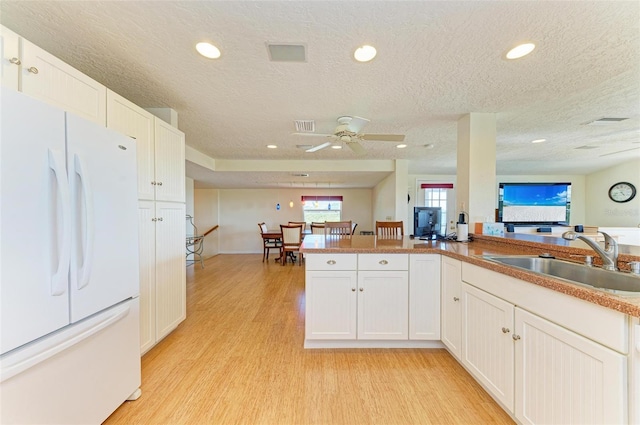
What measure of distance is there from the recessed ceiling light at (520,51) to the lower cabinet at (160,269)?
2.91 metres

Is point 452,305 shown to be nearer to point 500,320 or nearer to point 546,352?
point 500,320

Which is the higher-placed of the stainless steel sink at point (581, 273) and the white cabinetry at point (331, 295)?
the stainless steel sink at point (581, 273)

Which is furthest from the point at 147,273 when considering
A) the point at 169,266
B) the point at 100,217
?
the point at 100,217

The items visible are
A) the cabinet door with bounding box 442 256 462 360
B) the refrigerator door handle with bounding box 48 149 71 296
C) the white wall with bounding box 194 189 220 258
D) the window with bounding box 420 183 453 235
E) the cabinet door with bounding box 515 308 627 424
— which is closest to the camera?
the cabinet door with bounding box 515 308 627 424

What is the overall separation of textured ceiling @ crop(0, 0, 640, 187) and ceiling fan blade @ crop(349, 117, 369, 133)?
0.14m

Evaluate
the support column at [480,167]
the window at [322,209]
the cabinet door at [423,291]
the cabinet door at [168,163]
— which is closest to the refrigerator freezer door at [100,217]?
the cabinet door at [168,163]

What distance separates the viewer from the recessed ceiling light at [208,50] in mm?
1526

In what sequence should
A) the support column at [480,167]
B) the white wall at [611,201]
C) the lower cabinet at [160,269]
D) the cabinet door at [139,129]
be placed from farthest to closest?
the white wall at [611,201], the support column at [480,167], the lower cabinet at [160,269], the cabinet door at [139,129]

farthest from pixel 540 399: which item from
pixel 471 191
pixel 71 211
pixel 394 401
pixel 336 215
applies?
pixel 336 215

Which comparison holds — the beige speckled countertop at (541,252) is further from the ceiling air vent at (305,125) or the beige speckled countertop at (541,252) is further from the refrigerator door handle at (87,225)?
the ceiling air vent at (305,125)

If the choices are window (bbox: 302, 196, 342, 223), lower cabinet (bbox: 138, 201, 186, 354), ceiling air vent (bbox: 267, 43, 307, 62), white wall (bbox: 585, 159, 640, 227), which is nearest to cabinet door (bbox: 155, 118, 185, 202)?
lower cabinet (bbox: 138, 201, 186, 354)

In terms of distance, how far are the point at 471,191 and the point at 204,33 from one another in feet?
9.04

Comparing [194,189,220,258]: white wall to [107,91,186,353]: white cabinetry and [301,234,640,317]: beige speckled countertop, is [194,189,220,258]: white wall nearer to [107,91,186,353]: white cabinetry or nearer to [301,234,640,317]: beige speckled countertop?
[107,91,186,353]: white cabinetry

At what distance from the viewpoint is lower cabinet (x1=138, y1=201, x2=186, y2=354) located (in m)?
1.93
